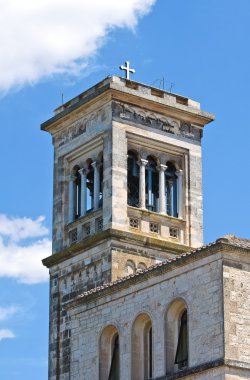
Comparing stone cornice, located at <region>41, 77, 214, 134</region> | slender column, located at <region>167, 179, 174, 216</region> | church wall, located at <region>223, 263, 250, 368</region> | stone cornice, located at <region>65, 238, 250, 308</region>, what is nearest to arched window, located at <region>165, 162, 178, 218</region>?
slender column, located at <region>167, 179, 174, 216</region>

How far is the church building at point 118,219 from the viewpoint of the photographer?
37938 mm

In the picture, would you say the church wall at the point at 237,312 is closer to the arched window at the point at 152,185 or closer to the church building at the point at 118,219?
the church building at the point at 118,219

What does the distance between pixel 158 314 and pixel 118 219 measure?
11.3 m

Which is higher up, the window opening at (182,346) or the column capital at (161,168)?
the column capital at (161,168)

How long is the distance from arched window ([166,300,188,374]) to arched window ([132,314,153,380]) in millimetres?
1143

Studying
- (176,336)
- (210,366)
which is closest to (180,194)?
(176,336)

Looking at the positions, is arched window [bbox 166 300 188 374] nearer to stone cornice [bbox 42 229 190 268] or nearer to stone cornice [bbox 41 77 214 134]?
stone cornice [bbox 42 229 190 268]

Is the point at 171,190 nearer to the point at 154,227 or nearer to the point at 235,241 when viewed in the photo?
the point at 154,227

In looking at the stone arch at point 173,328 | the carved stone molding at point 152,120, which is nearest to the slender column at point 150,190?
the carved stone molding at point 152,120

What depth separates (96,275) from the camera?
4722 cm

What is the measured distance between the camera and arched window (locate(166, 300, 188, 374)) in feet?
118

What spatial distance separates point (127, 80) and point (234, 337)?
1847 cm

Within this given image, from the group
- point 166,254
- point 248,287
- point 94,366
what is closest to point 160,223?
point 166,254

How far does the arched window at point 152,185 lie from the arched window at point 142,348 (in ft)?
41.5
